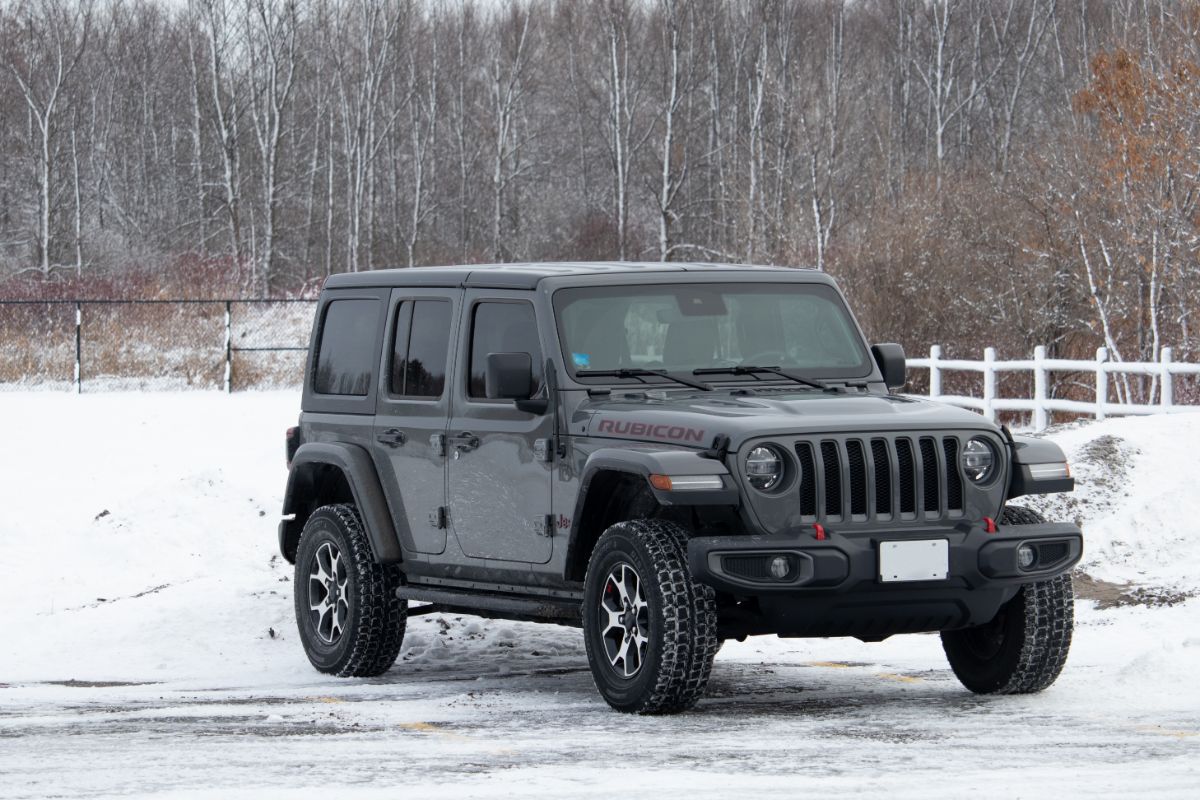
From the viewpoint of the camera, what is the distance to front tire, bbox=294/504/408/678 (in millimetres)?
9984

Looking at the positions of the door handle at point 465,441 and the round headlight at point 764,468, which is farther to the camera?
the door handle at point 465,441

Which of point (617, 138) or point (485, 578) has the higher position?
point (617, 138)

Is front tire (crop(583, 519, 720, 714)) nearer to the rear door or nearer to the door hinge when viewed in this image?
the door hinge

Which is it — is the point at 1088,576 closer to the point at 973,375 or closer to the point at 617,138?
the point at 973,375

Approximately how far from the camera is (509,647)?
11.2 m

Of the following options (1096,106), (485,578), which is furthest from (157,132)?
(485,578)

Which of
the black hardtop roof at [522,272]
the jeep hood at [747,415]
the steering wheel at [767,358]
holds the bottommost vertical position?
the jeep hood at [747,415]

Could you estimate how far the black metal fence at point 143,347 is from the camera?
30.1 meters

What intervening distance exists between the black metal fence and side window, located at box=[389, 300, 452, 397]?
65.3 feet

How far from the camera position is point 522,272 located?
9.40 meters

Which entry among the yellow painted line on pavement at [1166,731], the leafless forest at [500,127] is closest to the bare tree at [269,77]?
the leafless forest at [500,127]

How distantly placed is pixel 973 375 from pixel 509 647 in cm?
2184

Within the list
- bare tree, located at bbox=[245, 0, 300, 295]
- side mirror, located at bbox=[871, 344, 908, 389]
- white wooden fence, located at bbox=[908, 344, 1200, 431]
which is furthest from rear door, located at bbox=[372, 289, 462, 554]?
bare tree, located at bbox=[245, 0, 300, 295]

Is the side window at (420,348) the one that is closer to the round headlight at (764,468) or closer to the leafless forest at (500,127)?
the round headlight at (764,468)
